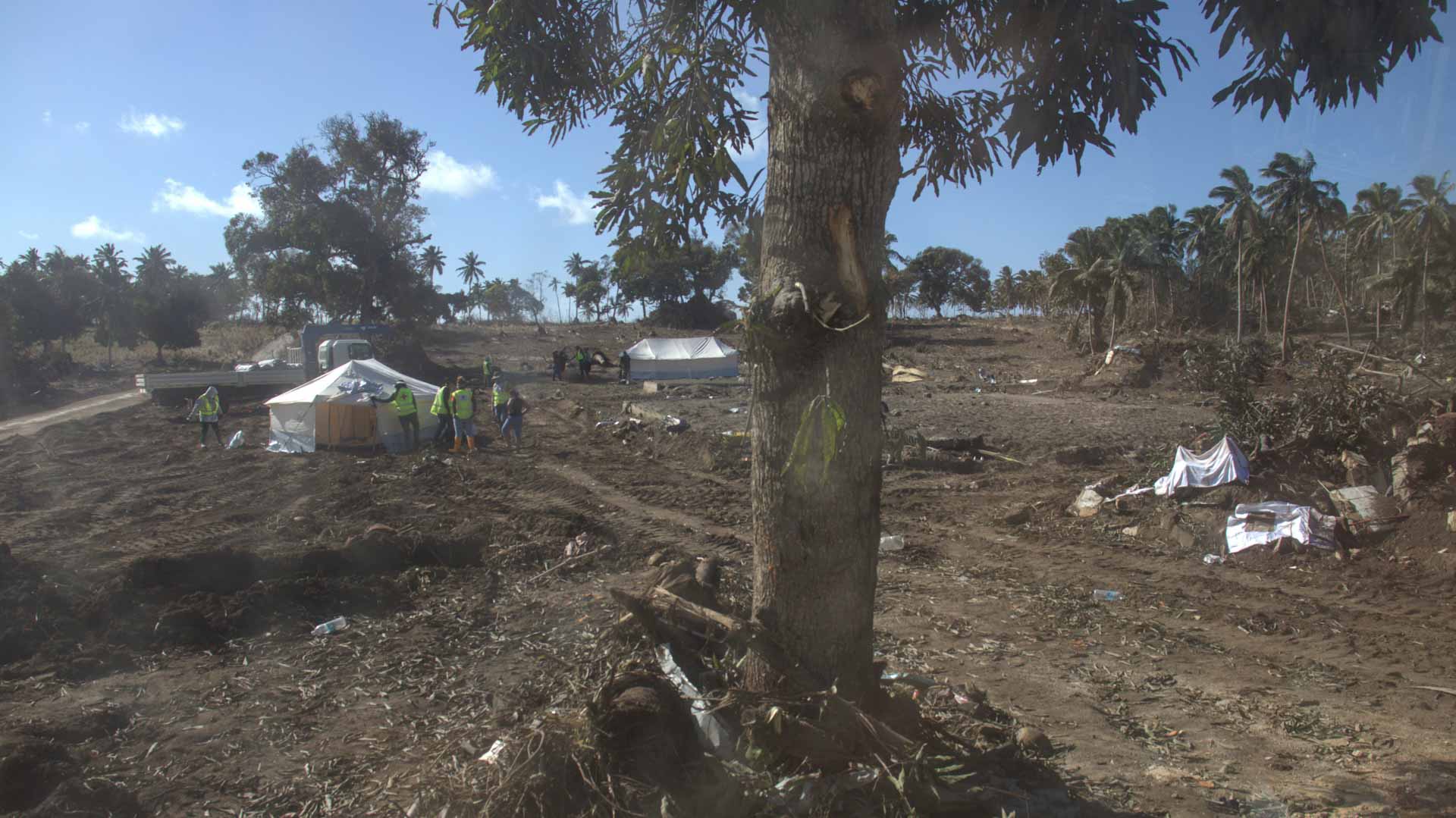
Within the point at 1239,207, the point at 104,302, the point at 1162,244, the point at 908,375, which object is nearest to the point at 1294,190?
the point at 1239,207

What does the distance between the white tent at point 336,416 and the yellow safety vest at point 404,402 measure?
56 centimetres

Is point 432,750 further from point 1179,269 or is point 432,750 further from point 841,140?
point 1179,269

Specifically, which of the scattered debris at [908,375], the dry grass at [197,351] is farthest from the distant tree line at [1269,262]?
the dry grass at [197,351]

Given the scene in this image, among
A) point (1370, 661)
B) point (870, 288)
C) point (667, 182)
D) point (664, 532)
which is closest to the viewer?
point (870, 288)

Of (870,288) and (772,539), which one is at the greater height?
(870,288)

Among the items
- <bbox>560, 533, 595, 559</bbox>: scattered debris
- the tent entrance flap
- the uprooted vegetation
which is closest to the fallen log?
<bbox>560, 533, 595, 559</bbox>: scattered debris

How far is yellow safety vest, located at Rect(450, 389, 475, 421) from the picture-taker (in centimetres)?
1678

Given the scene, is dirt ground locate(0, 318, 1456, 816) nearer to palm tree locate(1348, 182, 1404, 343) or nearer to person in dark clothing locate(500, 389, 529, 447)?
person in dark clothing locate(500, 389, 529, 447)

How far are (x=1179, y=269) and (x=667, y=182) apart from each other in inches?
2213

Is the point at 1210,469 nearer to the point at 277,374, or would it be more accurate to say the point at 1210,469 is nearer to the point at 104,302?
the point at 277,374

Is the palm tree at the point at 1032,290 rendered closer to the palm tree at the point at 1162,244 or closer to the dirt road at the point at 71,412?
the palm tree at the point at 1162,244

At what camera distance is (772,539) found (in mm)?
3410

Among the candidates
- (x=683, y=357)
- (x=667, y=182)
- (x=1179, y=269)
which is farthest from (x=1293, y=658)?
(x=1179, y=269)

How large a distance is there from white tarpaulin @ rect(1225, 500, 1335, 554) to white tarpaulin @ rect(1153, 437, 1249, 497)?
0.85 m
